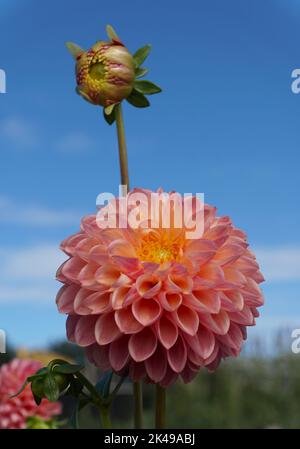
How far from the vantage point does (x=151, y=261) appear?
2.85 feet

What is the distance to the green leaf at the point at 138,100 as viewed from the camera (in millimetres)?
1054

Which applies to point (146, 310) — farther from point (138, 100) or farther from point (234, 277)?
point (138, 100)

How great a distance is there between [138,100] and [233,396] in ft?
12.5

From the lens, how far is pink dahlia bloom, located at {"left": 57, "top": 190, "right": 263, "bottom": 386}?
0.82m

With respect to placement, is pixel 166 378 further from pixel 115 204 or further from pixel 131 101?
pixel 131 101

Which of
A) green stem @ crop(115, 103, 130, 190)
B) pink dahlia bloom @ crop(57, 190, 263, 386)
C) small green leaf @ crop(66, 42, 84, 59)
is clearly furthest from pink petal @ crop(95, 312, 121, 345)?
small green leaf @ crop(66, 42, 84, 59)

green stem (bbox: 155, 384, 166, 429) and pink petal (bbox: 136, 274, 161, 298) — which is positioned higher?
pink petal (bbox: 136, 274, 161, 298)

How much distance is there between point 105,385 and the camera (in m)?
0.92

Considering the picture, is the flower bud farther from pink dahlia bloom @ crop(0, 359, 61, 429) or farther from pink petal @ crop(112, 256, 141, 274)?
pink dahlia bloom @ crop(0, 359, 61, 429)

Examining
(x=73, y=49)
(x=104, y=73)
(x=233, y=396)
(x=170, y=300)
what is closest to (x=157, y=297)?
(x=170, y=300)

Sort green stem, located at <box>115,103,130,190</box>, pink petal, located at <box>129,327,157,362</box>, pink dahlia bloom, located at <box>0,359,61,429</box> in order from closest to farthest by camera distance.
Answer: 1. pink petal, located at <box>129,327,157,362</box>
2. green stem, located at <box>115,103,130,190</box>
3. pink dahlia bloom, located at <box>0,359,61,429</box>

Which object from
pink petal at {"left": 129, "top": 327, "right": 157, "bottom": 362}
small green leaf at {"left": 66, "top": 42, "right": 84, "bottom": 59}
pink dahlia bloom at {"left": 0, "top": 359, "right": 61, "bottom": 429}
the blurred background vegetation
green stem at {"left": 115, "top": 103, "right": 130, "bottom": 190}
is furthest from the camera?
the blurred background vegetation

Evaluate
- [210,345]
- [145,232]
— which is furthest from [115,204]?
[210,345]

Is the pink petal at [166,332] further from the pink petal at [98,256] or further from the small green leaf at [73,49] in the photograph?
the small green leaf at [73,49]
